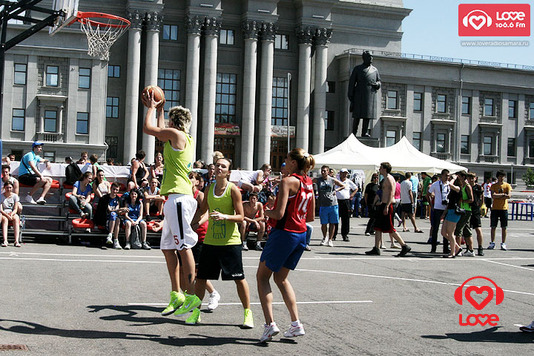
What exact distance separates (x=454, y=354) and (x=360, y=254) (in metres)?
9.96

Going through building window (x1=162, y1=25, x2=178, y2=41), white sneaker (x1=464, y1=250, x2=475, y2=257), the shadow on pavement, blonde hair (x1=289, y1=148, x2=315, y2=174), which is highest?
building window (x1=162, y1=25, x2=178, y2=41)

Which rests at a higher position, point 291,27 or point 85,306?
point 291,27

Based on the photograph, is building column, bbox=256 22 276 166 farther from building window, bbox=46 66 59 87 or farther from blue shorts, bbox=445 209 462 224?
blue shorts, bbox=445 209 462 224

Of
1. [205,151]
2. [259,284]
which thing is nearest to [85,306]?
[259,284]

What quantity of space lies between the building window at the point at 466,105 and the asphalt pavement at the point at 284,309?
58.9 meters

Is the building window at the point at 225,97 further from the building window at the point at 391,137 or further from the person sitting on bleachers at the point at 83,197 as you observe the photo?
the person sitting on bleachers at the point at 83,197

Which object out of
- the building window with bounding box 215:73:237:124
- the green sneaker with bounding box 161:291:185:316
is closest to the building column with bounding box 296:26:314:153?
the building window with bounding box 215:73:237:124

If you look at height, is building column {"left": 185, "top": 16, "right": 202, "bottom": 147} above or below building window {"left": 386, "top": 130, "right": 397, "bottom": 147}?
above

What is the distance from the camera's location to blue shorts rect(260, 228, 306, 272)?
22.9 feet

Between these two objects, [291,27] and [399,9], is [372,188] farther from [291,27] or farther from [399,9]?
[399,9]

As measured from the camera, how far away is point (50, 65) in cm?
5656

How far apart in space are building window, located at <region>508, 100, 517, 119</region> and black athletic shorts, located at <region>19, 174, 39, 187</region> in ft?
213

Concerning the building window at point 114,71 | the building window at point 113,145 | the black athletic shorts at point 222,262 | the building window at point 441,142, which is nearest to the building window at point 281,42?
the building window at point 114,71

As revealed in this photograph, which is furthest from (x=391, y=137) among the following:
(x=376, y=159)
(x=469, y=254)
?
(x=469, y=254)
